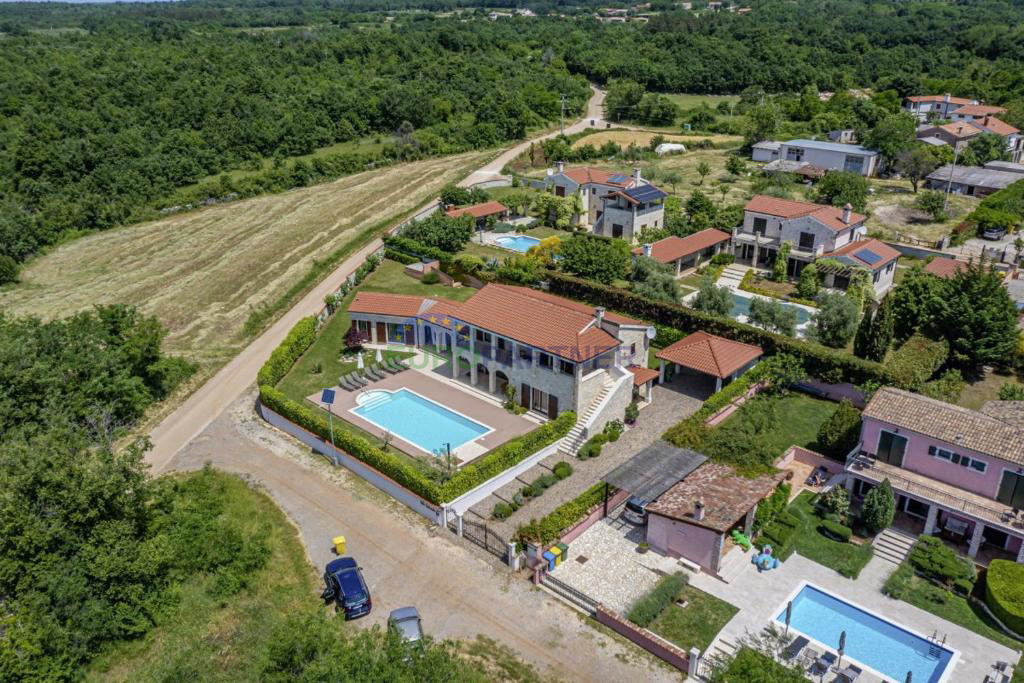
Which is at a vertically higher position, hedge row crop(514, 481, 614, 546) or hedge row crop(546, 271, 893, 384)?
hedge row crop(546, 271, 893, 384)

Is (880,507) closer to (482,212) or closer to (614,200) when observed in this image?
(614,200)

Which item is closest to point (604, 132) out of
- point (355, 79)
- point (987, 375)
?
point (355, 79)

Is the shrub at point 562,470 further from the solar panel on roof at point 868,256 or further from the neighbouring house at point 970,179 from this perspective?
the neighbouring house at point 970,179

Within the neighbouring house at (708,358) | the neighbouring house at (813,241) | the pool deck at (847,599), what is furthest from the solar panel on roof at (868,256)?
the pool deck at (847,599)

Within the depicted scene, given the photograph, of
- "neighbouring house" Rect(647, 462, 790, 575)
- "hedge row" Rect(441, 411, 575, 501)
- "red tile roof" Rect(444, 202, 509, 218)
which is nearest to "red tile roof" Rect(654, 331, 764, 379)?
"hedge row" Rect(441, 411, 575, 501)

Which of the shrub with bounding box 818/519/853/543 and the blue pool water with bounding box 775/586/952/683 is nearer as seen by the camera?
the blue pool water with bounding box 775/586/952/683

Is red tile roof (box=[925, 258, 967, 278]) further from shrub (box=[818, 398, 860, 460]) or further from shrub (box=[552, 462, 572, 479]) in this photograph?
shrub (box=[552, 462, 572, 479])
